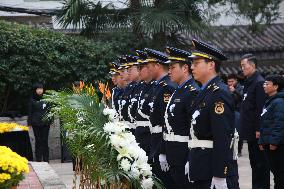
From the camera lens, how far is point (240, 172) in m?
11.6

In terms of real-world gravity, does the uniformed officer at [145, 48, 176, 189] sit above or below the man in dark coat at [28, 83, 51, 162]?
above

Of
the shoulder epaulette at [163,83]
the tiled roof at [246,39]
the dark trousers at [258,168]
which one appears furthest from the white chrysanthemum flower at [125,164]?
the tiled roof at [246,39]

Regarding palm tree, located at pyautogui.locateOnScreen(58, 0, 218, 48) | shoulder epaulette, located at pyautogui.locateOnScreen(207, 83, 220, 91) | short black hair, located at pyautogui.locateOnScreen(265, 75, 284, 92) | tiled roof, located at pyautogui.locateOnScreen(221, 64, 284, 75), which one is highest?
palm tree, located at pyautogui.locateOnScreen(58, 0, 218, 48)

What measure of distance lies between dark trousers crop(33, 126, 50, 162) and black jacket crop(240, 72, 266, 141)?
582cm

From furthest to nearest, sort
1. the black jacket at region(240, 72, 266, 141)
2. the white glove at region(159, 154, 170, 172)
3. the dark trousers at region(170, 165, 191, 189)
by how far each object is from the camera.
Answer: the black jacket at region(240, 72, 266, 141), the white glove at region(159, 154, 170, 172), the dark trousers at region(170, 165, 191, 189)

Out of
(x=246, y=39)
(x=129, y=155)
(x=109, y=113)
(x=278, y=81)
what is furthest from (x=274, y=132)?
(x=246, y=39)

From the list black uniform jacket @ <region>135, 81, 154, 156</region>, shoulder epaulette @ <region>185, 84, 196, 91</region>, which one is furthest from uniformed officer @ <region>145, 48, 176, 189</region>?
shoulder epaulette @ <region>185, 84, 196, 91</region>

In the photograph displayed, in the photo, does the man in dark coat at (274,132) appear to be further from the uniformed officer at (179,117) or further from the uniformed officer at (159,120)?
the uniformed officer at (179,117)

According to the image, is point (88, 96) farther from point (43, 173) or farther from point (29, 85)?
point (29, 85)

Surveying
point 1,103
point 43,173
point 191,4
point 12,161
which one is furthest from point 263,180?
point 1,103

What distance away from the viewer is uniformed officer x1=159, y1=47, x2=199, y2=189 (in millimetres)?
6480

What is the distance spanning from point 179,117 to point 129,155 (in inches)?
28.4

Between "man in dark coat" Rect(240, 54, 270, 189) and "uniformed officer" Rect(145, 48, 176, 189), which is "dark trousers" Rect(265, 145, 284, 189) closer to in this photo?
"man in dark coat" Rect(240, 54, 270, 189)

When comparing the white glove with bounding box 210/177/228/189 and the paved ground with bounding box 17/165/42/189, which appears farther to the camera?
the paved ground with bounding box 17/165/42/189
